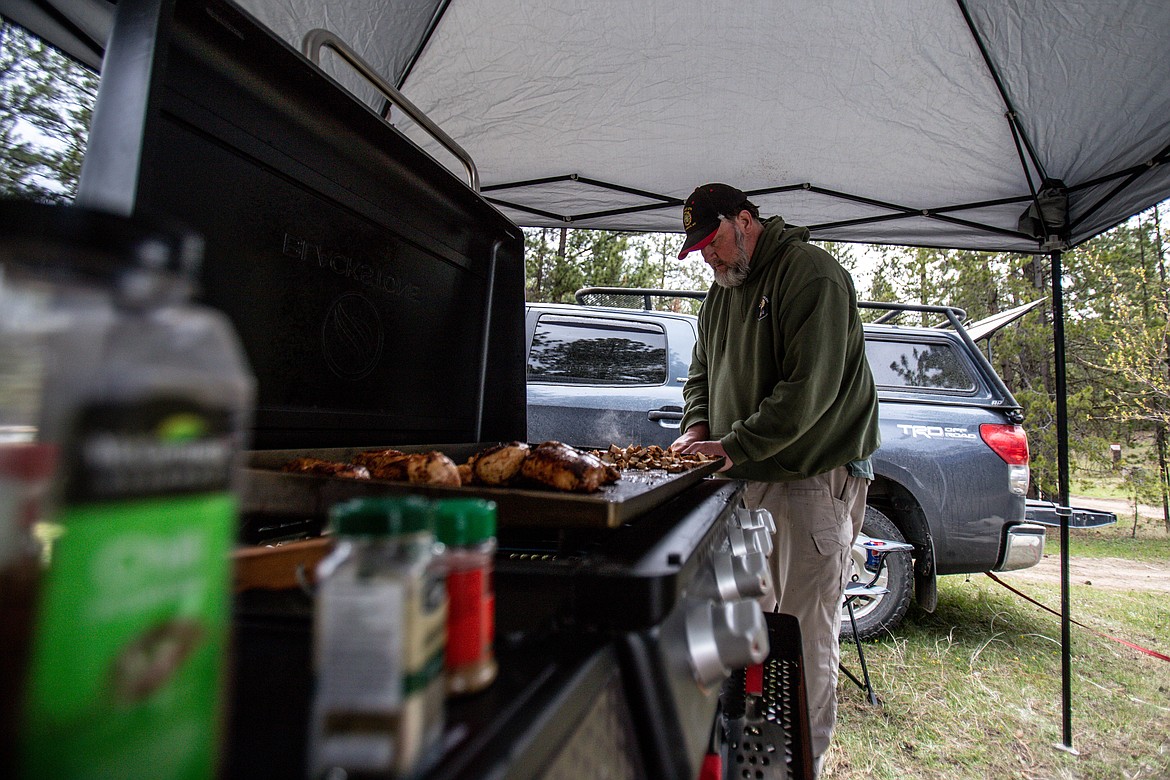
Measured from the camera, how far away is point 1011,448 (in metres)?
4.14

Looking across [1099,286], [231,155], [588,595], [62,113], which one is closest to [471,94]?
[62,113]

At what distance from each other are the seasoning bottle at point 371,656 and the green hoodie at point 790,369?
232 cm

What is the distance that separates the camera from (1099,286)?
1192 centimetres

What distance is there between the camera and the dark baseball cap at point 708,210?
295cm

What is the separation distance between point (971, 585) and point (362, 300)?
21.9 feet

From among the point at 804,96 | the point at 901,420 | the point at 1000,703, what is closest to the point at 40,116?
the point at 804,96

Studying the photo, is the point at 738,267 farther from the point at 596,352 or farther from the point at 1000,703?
the point at 1000,703

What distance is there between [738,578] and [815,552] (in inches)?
75.7

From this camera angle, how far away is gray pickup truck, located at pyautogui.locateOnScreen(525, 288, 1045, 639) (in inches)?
161

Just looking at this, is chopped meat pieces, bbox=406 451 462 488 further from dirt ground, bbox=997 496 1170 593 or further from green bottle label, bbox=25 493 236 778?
dirt ground, bbox=997 496 1170 593

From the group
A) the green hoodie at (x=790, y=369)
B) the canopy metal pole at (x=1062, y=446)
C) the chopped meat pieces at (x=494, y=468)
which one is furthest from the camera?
the canopy metal pole at (x=1062, y=446)

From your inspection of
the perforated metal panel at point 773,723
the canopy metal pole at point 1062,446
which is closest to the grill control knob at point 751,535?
the perforated metal panel at point 773,723

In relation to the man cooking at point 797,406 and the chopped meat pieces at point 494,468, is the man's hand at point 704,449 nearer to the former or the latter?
the man cooking at point 797,406

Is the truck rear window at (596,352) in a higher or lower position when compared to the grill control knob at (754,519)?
higher
